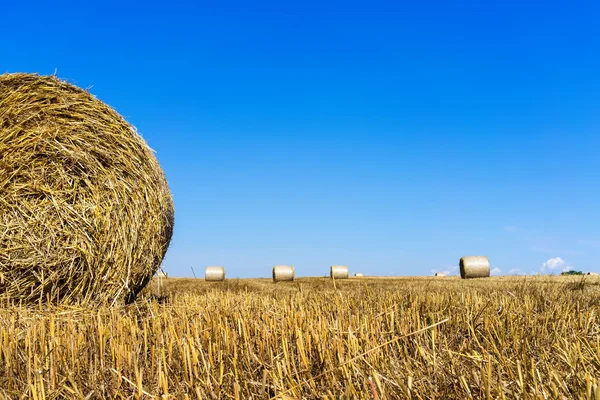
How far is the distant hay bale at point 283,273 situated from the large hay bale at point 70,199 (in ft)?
31.2

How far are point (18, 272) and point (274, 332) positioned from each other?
354cm

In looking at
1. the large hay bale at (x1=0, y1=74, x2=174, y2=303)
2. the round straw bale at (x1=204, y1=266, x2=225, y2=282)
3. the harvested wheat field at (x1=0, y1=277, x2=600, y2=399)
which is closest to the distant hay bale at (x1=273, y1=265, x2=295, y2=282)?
the round straw bale at (x1=204, y1=266, x2=225, y2=282)

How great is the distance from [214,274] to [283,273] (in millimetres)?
2199

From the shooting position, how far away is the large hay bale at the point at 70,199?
19.0ft

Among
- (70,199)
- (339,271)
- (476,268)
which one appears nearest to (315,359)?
(70,199)

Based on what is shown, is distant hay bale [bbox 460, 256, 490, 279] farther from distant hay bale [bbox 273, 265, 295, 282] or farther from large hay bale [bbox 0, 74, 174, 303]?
large hay bale [bbox 0, 74, 174, 303]

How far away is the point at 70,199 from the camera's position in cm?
598

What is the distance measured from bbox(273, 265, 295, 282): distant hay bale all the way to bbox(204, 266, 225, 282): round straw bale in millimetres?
1727

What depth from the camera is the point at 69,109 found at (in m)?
6.44

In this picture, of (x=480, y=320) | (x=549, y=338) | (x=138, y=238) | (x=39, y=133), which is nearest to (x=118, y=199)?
(x=138, y=238)

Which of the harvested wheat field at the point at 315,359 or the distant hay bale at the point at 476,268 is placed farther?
the distant hay bale at the point at 476,268

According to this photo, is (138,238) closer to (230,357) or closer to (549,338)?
(230,357)

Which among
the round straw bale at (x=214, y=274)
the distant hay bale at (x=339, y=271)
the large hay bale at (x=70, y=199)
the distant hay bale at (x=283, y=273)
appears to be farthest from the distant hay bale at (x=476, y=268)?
the large hay bale at (x=70, y=199)

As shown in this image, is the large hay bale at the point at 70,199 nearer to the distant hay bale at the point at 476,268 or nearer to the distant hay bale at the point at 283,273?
the distant hay bale at the point at 283,273
